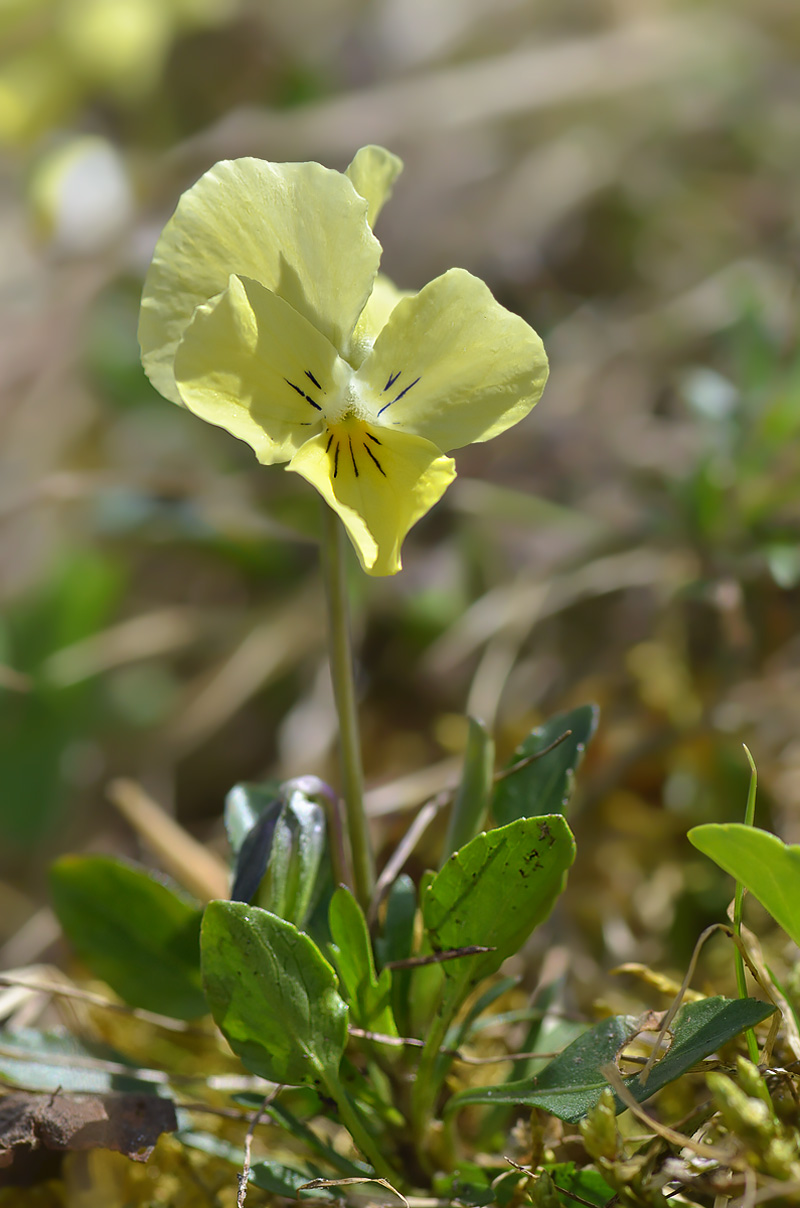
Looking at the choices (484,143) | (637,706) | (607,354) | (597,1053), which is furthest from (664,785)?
(484,143)

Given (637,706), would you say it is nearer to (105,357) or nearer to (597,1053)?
(597,1053)

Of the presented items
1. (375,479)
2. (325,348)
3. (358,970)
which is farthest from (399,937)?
(325,348)

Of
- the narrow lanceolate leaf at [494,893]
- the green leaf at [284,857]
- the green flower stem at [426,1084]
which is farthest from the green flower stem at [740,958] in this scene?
the green leaf at [284,857]

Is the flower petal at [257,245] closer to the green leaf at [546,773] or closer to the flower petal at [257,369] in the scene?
the flower petal at [257,369]

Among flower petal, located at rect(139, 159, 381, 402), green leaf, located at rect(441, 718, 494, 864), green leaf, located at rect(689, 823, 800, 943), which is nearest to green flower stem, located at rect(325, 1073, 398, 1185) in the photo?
green leaf, located at rect(441, 718, 494, 864)

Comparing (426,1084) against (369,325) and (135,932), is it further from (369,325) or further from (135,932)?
(369,325)

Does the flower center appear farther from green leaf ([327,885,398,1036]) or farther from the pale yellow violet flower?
green leaf ([327,885,398,1036])

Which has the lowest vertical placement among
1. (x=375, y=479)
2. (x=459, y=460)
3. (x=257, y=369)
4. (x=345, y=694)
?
(x=459, y=460)
